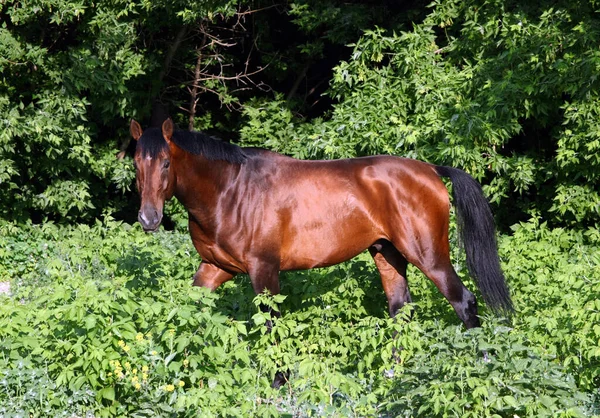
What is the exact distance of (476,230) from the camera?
21.6ft

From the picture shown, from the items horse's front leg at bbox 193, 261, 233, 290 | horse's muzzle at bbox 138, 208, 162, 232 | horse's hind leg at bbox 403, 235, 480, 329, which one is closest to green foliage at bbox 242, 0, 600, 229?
horse's hind leg at bbox 403, 235, 480, 329

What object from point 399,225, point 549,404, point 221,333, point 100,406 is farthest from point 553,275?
point 100,406

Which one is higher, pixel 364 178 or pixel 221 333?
pixel 364 178

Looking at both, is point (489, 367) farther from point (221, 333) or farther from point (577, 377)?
point (221, 333)

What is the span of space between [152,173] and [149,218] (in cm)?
31

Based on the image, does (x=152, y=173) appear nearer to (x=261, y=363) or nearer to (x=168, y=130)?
(x=168, y=130)

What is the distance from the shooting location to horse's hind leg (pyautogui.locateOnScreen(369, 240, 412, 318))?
6.70 metres

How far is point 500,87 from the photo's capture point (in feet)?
31.0

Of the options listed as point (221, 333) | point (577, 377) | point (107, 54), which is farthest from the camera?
point (107, 54)

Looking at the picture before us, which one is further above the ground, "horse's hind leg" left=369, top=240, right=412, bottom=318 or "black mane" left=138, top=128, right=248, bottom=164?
"black mane" left=138, top=128, right=248, bottom=164

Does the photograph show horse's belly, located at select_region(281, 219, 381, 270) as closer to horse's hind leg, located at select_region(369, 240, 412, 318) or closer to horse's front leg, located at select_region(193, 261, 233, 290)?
horse's hind leg, located at select_region(369, 240, 412, 318)

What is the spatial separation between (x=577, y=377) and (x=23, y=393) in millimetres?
3248

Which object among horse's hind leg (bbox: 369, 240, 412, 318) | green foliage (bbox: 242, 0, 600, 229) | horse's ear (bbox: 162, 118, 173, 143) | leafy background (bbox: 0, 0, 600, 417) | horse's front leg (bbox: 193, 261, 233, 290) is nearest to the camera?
leafy background (bbox: 0, 0, 600, 417)

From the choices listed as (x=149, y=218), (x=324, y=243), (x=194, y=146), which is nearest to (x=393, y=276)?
(x=324, y=243)
